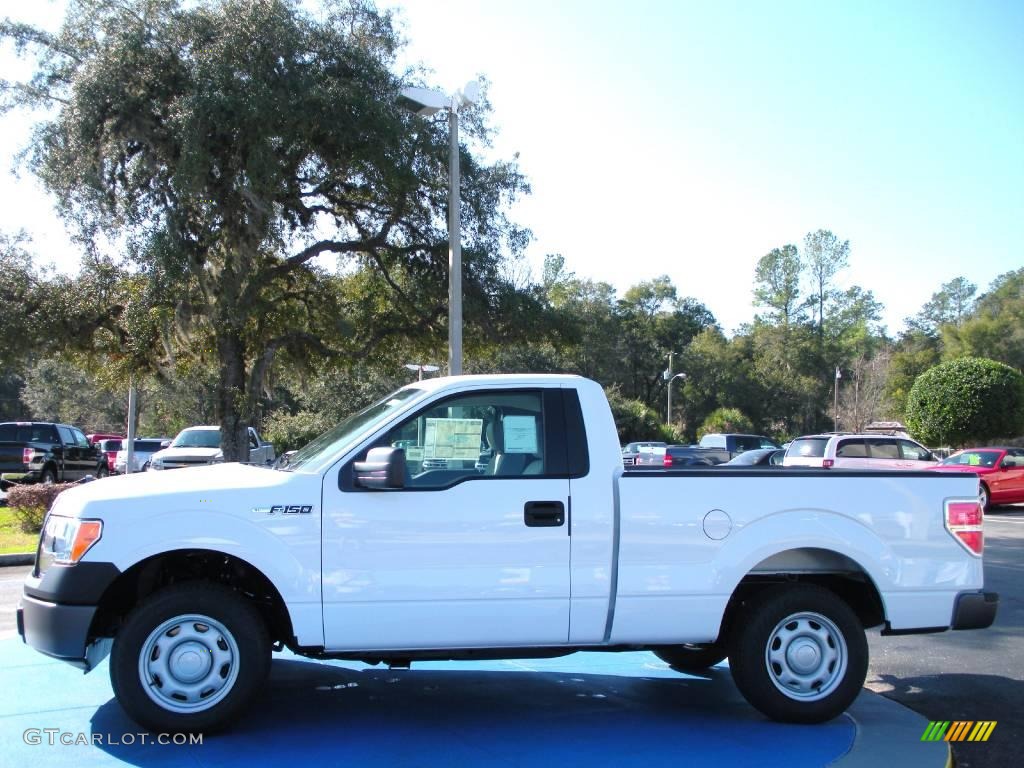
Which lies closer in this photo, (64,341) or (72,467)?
(64,341)

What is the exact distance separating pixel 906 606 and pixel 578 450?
2.23m

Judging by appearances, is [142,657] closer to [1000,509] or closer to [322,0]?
[322,0]

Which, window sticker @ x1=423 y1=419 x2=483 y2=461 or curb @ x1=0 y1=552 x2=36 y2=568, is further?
curb @ x1=0 y1=552 x2=36 y2=568

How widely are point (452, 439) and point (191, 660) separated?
186cm

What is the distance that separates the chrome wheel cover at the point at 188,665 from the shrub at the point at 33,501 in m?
10.4

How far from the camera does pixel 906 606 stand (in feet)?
18.4

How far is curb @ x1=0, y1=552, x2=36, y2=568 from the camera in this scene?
40.4 feet

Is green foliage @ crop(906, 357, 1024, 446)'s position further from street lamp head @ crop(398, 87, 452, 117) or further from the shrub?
the shrub

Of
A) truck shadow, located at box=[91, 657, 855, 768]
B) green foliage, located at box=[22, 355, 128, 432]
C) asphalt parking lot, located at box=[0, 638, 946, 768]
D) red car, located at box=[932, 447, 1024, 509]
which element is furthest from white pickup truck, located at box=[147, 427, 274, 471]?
green foliage, located at box=[22, 355, 128, 432]

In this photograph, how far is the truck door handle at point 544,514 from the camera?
5.20 metres

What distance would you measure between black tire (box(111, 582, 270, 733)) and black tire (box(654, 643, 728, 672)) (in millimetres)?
3139

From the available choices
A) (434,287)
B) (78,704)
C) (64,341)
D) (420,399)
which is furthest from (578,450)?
(64,341)

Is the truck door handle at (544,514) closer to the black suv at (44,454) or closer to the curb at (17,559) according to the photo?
the curb at (17,559)

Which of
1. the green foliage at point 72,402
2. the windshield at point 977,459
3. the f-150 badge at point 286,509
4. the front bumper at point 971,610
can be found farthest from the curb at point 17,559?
the green foliage at point 72,402
